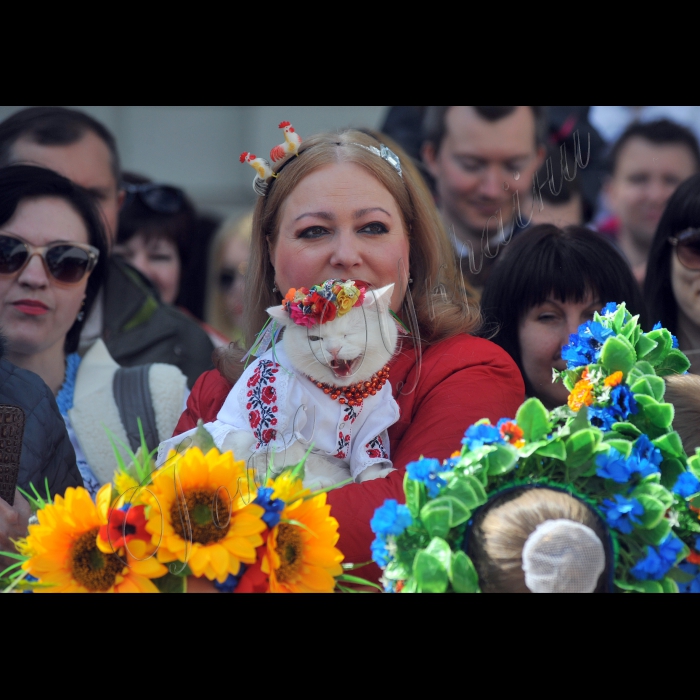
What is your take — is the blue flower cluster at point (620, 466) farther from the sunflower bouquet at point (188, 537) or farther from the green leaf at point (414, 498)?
the sunflower bouquet at point (188, 537)

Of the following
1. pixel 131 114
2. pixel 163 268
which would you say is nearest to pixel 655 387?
pixel 131 114

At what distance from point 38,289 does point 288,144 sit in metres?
0.81

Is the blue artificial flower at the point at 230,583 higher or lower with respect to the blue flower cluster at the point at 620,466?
lower

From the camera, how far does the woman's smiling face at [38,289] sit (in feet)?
7.77

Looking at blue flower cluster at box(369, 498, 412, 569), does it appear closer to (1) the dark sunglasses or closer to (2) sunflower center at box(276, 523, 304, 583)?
(2) sunflower center at box(276, 523, 304, 583)

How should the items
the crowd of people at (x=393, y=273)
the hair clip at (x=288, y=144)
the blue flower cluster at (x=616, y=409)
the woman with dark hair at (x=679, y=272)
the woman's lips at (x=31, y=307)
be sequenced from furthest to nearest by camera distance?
the woman's lips at (x=31, y=307)
the woman with dark hair at (x=679, y=272)
the hair clip at (x=288, y=144)
the crowd of people at (x=393, y=273)
the blue flower cluster at (x=616, y=409)

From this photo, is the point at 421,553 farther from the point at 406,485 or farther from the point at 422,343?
the point at 422,343

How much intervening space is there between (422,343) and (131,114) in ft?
5.55

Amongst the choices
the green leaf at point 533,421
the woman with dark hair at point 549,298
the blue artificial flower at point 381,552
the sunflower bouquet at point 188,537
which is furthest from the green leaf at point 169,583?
the woman with dark hair at point 549,298

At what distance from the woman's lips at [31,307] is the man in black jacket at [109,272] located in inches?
12.1

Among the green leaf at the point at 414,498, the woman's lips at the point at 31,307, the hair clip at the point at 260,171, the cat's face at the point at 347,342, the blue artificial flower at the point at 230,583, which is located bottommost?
the blue artificial flower at the point at 230,583

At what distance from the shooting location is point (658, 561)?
1464 mm

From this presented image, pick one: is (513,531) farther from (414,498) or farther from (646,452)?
(646,452)
